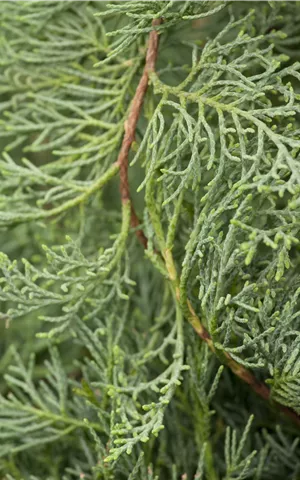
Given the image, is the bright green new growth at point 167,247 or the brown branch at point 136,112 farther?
the brown branch at point 136,112

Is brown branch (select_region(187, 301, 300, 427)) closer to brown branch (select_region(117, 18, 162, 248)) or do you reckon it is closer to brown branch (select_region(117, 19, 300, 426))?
brown branch (select_region(117, 19, 300, 426))

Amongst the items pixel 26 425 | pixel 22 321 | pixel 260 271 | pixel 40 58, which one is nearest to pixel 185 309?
pixel 260 271

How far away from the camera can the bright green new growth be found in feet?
3.37

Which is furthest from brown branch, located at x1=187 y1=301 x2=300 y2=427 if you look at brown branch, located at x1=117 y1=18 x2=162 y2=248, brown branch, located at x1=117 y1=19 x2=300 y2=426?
brown branch, located at x1=117 y1=18 x2=162 y2=248

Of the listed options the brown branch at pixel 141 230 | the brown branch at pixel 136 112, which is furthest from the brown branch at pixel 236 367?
the brown branch at pixel 136 112

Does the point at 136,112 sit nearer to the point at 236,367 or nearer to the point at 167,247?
the point at 167,247

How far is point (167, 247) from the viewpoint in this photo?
1.13m

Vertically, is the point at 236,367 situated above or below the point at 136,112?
below

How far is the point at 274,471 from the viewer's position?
1.30 m

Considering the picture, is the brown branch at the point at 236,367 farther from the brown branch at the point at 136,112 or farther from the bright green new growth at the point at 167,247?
the brown branch at the point at 136,112

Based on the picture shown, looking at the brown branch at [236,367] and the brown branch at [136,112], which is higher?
the brown branch at [136,112]

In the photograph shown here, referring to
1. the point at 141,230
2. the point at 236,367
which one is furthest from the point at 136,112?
the point at 236,367

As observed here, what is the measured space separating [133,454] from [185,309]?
0.98 feet

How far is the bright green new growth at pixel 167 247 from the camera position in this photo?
1.03 meters
